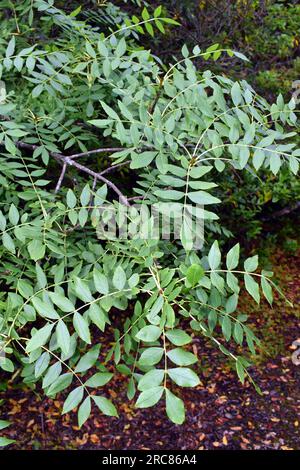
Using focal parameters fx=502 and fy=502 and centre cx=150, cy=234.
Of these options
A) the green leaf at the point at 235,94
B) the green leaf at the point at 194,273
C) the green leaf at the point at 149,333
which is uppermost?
the green leaf at the point at 235,94

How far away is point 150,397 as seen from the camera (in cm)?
93

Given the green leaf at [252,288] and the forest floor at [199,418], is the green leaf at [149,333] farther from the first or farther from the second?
the forest floor at [199,418]

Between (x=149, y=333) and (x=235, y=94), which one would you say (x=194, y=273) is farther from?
(x=235, y=94)

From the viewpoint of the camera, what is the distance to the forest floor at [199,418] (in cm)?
260

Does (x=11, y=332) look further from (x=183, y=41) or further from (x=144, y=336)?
(x=183, y=41)

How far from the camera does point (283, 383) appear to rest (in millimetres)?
2969

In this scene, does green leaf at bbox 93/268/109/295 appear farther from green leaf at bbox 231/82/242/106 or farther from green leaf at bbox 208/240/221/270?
green leaf at bbox 231/82/242/106

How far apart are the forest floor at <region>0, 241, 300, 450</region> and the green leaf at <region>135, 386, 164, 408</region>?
1.81 metres

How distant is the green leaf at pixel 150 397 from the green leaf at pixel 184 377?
0.11ft

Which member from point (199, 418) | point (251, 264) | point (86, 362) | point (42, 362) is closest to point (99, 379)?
point (86, 362)

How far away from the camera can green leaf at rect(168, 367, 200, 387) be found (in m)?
0.93

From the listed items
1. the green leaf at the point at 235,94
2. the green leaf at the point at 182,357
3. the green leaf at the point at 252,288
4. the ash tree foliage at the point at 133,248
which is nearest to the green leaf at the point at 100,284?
the ash tree foliage at the point at 133,248
